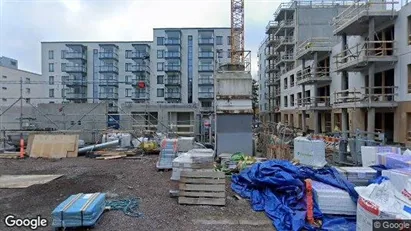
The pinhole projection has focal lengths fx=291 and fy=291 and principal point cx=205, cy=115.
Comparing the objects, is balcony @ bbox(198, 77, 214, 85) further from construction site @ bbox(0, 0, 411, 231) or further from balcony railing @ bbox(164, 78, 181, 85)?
construction site @ bbox(0, 0, 411, 231)

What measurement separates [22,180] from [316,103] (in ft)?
83.0

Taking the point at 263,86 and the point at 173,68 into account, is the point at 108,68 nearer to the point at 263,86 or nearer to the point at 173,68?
the point at 173,68

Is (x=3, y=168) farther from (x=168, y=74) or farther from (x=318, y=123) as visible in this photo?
(x=168, y=74)

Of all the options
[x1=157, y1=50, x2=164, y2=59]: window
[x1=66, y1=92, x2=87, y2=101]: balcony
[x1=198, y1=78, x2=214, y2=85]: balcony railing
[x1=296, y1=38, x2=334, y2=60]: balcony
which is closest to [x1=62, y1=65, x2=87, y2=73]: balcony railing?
[x1=66, y1=92, x2=87, y2=101]: balcony

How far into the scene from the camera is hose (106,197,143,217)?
21.7ft

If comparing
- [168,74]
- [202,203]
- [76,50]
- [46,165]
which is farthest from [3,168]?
[76,50]

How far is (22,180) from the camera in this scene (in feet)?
32.6

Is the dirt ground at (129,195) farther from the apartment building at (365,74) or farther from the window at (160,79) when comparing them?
the window at (160,79)

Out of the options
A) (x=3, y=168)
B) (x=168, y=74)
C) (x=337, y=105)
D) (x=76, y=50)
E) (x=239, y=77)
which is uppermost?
(x=76, y=50)

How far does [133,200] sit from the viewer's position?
7.55 metres

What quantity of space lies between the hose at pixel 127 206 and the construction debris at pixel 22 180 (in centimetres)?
376

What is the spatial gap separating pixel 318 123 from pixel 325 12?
693 inches

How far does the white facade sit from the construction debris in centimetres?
4450

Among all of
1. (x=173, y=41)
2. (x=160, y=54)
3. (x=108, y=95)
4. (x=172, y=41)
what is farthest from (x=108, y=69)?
(x=173, y=41)
